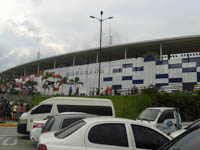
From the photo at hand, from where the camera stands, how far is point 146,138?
15.0ft

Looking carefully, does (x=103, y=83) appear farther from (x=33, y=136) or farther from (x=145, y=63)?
(x=33, y=136)

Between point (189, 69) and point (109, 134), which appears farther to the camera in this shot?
point (189, 69)

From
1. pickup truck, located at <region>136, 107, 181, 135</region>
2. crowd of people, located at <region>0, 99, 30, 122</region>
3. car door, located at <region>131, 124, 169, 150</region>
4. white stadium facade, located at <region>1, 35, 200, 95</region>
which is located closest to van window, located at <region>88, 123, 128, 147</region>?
car door, located at <region>131, 124, 169, 150</region>

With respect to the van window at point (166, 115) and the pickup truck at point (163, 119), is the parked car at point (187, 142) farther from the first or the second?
the van window at point (166, 115)

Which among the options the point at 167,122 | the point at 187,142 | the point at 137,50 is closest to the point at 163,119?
the point at 167,122

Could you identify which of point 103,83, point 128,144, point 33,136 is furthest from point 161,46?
point 128,144

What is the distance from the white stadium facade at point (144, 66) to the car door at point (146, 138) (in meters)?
27.5

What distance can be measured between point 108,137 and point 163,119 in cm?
764

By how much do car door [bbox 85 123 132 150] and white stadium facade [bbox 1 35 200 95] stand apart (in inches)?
1085

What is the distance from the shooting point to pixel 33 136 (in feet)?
30.0

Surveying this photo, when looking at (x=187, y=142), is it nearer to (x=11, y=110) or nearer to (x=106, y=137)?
(x=106, y=137)

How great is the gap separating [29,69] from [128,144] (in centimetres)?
8143

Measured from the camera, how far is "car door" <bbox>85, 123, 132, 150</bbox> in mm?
4316

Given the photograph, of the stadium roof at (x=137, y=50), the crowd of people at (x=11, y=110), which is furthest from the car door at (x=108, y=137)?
the stadium roof at (x=137, y=50)
